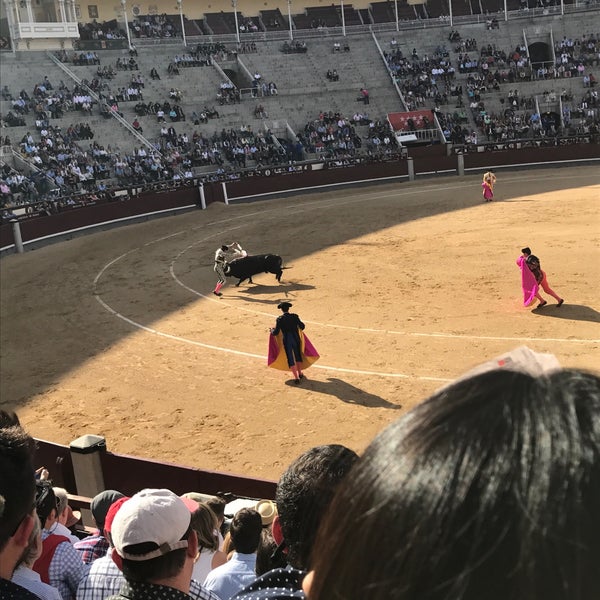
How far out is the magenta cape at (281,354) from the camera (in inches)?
456

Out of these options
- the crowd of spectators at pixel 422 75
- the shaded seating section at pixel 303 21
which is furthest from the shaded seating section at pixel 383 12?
the crowd of spectators at pixel 422 75

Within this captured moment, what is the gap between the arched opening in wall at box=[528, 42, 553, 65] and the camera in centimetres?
4956

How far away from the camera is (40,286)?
2008 cm

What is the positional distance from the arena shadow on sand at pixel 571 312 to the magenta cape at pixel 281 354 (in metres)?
4.53

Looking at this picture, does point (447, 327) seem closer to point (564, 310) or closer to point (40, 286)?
point (564, 310)

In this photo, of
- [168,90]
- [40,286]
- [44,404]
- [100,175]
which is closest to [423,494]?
[44,404]

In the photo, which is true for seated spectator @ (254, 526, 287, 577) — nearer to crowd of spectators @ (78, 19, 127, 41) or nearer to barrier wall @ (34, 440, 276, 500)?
barrier wall @ (34, 440, 276, 500)

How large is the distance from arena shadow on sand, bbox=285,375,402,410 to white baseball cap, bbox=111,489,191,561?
7.74 metres

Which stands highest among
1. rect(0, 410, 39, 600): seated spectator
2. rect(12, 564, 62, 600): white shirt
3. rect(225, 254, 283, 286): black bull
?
rect(0, 410, 39, 600): seated spectator

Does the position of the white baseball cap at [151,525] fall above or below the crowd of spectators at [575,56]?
below

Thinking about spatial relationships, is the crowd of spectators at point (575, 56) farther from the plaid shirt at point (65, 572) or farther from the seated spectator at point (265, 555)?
the plaid shirt at point (65, 572)

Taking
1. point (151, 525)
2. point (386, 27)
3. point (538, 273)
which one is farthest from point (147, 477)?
point (386, 27)

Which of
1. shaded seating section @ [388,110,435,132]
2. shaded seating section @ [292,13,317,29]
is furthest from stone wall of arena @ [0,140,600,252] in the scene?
shaded seating section @ [292,13,317,29]

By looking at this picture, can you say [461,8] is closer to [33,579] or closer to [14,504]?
[33,579]
